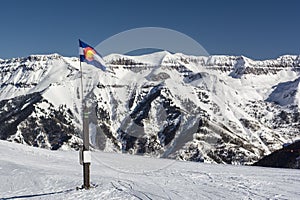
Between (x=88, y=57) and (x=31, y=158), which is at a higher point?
(x=88, y=57)

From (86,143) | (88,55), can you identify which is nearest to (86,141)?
(86,143)

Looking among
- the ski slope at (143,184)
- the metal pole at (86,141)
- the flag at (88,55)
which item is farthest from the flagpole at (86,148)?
the flag at (88,55)

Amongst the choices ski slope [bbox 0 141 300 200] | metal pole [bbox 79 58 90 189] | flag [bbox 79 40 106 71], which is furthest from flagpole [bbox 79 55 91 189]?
flag [bbox 79 40 106 71]

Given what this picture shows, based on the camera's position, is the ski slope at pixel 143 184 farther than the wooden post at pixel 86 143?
No

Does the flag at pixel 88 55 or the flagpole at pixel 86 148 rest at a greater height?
the flag at pixel 88 55

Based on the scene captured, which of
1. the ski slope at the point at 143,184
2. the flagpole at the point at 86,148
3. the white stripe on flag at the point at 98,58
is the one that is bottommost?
the ski slope at the point at 143,184

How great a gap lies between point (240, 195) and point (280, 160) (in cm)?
15542

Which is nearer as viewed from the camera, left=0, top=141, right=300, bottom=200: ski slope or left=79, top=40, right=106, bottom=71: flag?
left=0, top=141, right=300, bottom=200: ski slope

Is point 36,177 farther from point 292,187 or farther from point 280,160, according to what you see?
point 280,160

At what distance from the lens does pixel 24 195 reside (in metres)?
16.8

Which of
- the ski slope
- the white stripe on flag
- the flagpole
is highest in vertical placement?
the white stripe on flag

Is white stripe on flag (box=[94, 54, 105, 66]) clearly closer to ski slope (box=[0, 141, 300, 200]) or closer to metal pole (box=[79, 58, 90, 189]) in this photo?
metal pole (box=[79, 58, 90, 189])

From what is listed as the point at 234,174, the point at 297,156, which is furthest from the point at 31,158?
the point at 297,156

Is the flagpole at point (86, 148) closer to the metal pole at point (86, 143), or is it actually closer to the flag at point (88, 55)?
the metal pole at point (86, 143)
